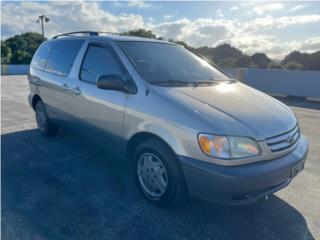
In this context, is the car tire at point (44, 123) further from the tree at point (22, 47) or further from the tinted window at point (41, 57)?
the tree at point (22, 47)

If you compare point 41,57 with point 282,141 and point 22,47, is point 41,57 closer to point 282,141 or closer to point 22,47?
point 282,141

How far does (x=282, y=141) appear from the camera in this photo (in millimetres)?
2670

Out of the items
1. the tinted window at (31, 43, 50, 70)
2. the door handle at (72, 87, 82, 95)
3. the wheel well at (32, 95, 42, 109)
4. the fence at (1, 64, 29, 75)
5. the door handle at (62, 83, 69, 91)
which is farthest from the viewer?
the fence at (1, 64, 29, 75)

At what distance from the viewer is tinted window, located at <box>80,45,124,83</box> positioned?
332cm

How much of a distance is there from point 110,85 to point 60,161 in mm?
1712

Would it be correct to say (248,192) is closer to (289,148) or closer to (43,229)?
(289,148)

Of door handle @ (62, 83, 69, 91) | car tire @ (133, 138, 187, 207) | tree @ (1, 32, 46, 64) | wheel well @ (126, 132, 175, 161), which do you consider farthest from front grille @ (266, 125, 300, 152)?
tree @ (1, 32, 46, 64)

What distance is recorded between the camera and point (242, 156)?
2420 millimetres

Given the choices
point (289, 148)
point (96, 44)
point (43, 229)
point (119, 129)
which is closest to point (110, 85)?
point (119, 129)

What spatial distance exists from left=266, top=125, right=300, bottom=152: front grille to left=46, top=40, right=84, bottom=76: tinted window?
9.50 feet

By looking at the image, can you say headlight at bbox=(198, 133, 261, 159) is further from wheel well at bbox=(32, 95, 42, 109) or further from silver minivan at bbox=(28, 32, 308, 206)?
wheel well at bbox=(32, 95, 42, 109)

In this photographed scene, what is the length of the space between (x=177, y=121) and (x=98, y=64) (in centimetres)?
155

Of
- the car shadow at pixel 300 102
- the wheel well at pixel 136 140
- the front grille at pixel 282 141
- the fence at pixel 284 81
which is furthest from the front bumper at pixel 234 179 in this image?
the fence at pixel 284 81

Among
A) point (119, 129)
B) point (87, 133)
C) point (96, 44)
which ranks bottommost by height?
point (87, 133)
